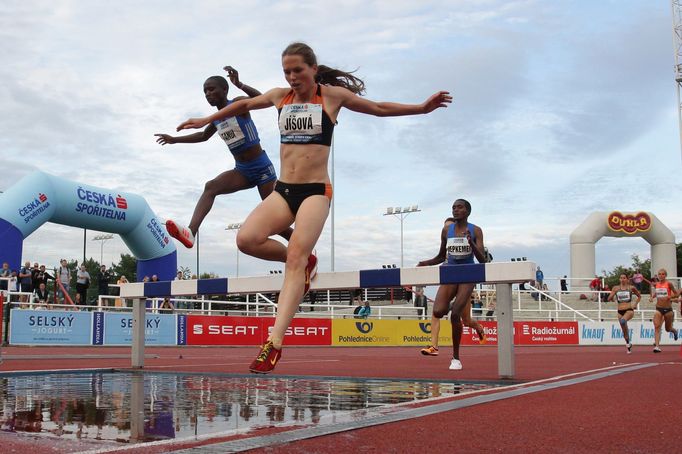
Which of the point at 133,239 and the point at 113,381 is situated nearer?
the point at 113,381

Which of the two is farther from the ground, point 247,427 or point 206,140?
point 206,140

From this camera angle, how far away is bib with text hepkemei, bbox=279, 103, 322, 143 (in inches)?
198

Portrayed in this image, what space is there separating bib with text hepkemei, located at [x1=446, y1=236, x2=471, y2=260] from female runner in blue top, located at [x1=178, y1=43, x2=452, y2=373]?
4253mm

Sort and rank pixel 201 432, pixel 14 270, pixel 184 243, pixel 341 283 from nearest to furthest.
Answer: pixel 201 432 < pixel 341 283 < pixel 184 243 < pixel 14 270

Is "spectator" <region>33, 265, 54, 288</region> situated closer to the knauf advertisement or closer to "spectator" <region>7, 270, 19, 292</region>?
"spectator" <region>7, 270, 19, 292</region>

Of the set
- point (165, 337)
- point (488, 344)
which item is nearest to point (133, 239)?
point (165, 337)

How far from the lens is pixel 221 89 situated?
6922mm

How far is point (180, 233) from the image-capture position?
6.96 metres

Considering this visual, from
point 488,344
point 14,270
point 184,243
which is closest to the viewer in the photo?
point 184,243

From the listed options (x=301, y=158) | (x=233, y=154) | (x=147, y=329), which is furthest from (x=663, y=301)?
(x=301, y=158)

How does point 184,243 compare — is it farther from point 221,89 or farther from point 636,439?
point 636,439

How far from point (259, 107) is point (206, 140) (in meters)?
2.01

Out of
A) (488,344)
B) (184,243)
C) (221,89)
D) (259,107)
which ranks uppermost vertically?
(221,89)

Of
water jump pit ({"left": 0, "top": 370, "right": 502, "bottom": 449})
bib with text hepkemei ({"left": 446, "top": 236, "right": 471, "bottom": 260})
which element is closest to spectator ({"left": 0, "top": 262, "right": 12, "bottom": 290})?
water jump pit ({"left": 0, "top": 370, "right": 502, "bottom": 449})
